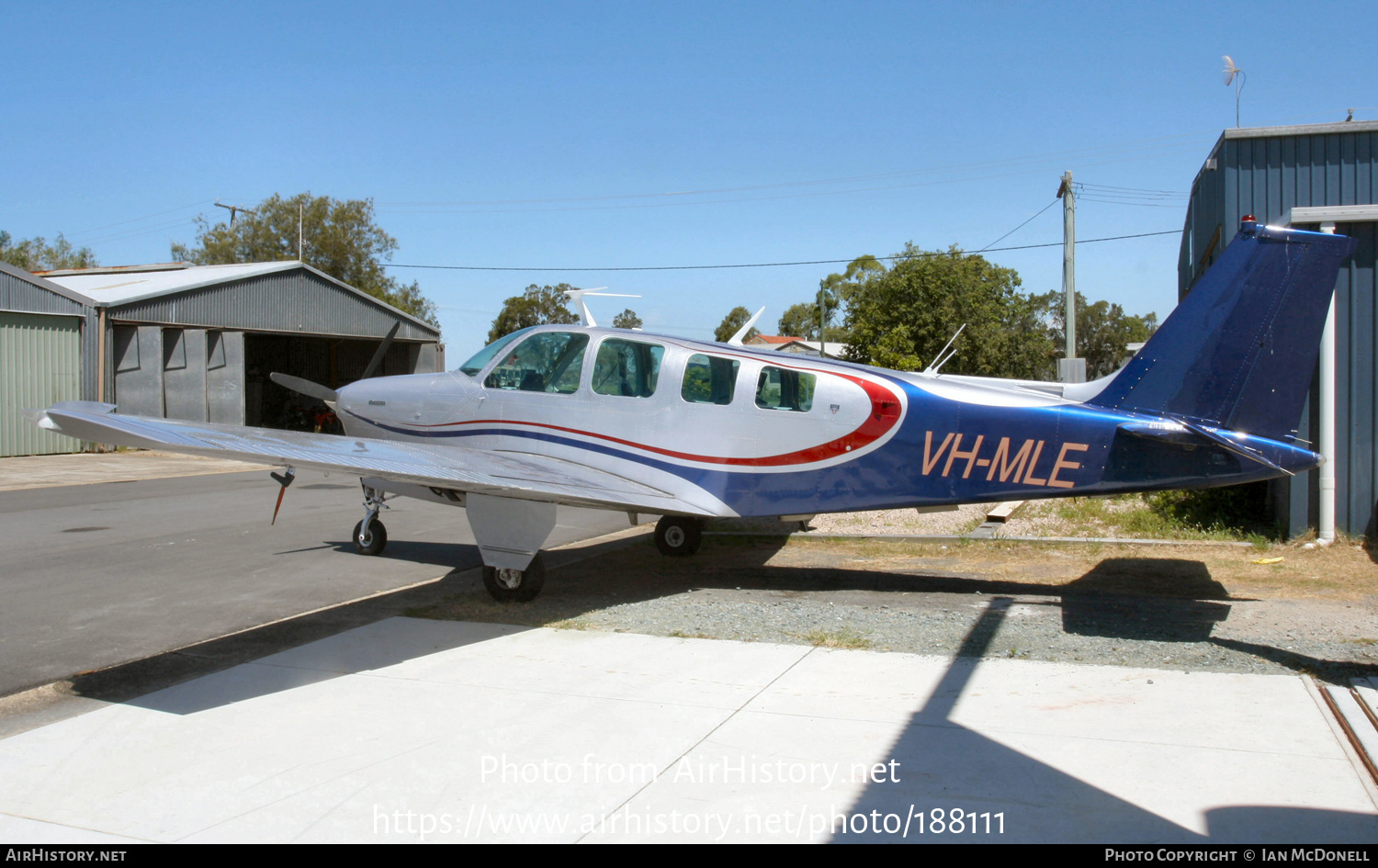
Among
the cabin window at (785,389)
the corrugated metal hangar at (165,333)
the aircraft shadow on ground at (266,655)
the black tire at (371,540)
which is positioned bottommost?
the aircraft shadow on ground at (266,655)

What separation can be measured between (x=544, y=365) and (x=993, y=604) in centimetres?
454

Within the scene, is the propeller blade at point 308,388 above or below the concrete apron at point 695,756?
above

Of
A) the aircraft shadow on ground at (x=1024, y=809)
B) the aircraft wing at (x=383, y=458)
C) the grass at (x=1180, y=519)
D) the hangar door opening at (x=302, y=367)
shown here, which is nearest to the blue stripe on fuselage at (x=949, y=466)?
the aircraft wing at (x=383, y=458)

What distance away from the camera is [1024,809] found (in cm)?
391

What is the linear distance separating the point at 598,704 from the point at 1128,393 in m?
4.85

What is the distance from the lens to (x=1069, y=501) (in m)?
13.4

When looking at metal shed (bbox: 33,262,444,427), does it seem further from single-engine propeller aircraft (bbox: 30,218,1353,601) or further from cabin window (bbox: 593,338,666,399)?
cabin window (bbox: 593,338,666,399)

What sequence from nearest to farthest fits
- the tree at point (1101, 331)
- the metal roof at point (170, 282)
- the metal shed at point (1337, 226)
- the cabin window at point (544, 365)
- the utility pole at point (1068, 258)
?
1. the cabin window at point (544, 365)
2. the metal shed at point (1337, 226)
3. the utility pole at point (1068, 258)
4. the metal roof at point (170, 282)
5. the tree at point (1101, 331)

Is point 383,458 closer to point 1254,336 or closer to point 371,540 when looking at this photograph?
point 371,540

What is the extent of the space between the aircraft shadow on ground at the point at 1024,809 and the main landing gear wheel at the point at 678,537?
571 centimetres

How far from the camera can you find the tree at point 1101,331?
6950 cm

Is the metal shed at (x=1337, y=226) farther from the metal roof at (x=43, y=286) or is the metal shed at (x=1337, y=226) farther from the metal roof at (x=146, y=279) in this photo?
the metal roof at (x=146, y=279)

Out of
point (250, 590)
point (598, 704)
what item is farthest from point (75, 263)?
point (598, 704)
